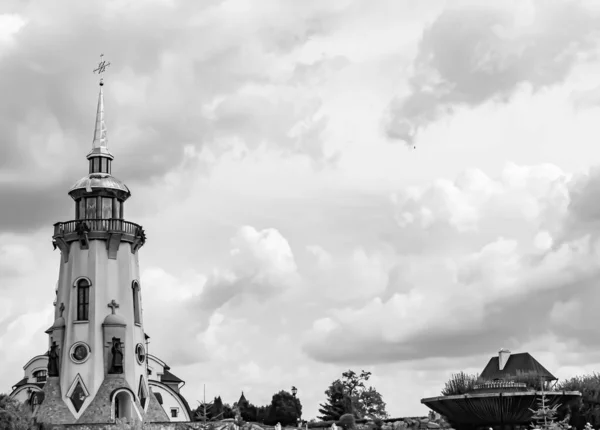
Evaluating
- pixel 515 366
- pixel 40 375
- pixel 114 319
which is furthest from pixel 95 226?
pixel 515 366

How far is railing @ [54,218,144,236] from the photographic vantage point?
64062 mm

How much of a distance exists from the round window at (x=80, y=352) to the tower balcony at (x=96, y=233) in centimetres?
613

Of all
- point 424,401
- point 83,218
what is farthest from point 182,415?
point 424,401

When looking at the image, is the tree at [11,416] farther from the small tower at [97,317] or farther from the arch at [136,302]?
the arch at [136,302]

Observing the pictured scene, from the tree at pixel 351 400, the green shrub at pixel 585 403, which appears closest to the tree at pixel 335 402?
the tree at pixel 351 400

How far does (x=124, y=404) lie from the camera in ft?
205

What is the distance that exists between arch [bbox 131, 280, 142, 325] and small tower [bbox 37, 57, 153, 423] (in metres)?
0.07

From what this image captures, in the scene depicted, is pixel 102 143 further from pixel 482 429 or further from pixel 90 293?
pixel 482 429

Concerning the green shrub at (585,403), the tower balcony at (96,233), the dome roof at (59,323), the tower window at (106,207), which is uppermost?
the tower window at (106,207)

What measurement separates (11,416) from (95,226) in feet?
51.0

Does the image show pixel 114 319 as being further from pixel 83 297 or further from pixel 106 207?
pixel 106 207

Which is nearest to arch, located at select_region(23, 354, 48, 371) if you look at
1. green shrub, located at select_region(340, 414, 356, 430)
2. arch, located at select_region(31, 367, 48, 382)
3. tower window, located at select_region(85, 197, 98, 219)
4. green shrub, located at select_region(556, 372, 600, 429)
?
arch, located at select_region(31, 367, 48, 382)

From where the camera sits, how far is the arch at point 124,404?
61.7 m

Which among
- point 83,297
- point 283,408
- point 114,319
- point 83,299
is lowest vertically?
point 283,408
